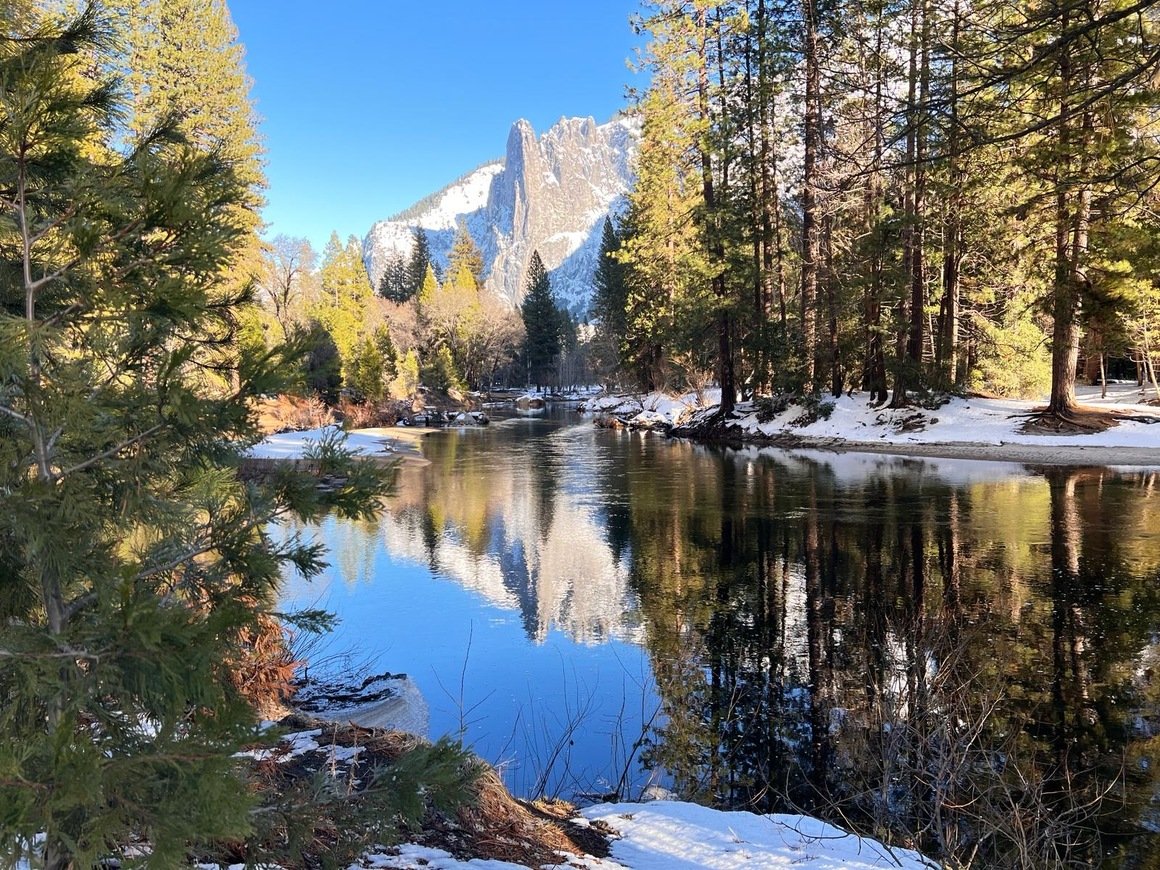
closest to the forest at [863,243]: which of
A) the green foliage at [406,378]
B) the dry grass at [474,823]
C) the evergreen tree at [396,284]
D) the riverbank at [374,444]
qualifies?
the riverbank at [374,444]

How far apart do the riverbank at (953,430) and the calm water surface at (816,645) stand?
10.3ft

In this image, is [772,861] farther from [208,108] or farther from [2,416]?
[208,108]

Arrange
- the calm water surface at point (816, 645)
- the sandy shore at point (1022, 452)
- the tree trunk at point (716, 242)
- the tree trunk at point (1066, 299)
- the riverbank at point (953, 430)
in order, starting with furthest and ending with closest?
the tree trunk at point (716, 242) → the tree trunk at point (1066, 299) → the riverbank at point (953, 430) → the sandy shore at point (1022, 452) → the calm water surface at point (816, 645)

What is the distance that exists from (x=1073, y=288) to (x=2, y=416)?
22.2 metres

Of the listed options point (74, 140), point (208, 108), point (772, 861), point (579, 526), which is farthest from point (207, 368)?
point (208, 108)

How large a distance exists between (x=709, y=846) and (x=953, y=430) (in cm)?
1971

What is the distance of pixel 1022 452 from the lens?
60.3ft

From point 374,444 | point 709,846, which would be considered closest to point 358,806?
point 709,846

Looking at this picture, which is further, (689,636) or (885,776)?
(689,636)

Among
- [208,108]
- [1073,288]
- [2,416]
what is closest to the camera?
[2,416]

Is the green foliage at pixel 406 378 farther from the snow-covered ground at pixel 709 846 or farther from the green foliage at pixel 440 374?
the snow-covered ground at pixel 709 846

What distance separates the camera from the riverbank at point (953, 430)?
1772cm

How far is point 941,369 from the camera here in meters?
22.7

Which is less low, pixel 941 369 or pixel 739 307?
pixel 739 307
